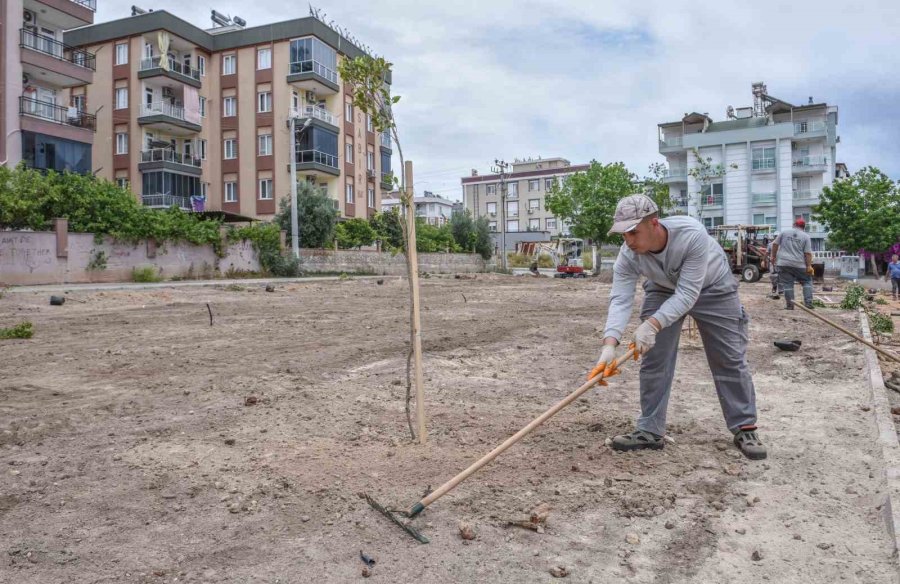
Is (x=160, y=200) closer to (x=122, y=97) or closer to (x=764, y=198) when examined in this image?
(x=122, y=97)

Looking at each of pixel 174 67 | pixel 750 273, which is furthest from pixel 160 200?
pixel 750 273

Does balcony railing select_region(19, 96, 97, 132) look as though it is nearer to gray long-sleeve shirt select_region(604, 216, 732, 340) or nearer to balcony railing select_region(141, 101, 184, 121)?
balcony railing select_region(141, 101, 184, 121)

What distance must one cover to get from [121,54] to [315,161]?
13.4 metres

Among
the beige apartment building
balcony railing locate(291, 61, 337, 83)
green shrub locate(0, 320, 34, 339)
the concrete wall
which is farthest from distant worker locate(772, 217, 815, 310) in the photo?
balcony railing locate(291, 61, 337, 83)

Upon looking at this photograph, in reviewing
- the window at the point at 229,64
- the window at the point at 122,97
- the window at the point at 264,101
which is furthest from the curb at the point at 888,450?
the window at the point at 122,97

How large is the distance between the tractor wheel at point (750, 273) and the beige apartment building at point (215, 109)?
2138 cm

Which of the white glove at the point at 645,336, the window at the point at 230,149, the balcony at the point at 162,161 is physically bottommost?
the white glove at the point at 645,336

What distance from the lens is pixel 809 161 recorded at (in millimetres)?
51000

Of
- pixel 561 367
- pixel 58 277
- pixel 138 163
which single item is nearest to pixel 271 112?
pixel 138 163

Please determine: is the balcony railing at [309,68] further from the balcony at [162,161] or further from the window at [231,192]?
the balcony at [162,161]

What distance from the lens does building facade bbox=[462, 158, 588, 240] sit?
8344cm

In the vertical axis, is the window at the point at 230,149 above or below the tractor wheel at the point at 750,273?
above

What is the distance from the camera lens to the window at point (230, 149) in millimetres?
41031

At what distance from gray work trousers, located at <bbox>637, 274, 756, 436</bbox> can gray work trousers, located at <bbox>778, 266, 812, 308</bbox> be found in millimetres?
8384
